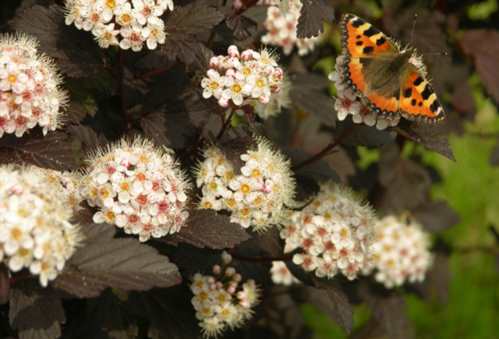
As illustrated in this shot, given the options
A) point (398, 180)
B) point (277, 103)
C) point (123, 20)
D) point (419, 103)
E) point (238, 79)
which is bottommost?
point (398, 180)

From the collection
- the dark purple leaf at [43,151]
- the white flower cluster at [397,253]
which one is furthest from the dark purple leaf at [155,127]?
the white flower cluster at [397,253]

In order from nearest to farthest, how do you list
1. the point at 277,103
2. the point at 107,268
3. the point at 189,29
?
the point at 107,268
the point at 189,29
the point at 277,103

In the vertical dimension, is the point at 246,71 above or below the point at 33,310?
above

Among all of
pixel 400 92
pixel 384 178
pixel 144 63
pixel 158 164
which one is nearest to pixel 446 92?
pixel 384 178

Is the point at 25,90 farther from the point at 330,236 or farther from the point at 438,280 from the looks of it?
the point at 438,280

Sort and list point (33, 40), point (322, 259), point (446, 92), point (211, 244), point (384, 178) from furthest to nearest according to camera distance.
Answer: point (446, 92)
point (384, 178)
point (322, 259)
point (33, 40)
point (211, 244)

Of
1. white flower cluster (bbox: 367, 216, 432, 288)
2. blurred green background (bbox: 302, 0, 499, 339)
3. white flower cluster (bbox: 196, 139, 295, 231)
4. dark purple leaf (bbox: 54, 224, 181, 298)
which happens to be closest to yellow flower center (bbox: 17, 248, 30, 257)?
dark purple leaf (bbox: 54, 224, 181, 298)

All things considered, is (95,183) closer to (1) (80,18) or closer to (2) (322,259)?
(1) (80,18)

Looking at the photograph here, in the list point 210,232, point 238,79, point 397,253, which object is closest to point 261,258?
point 210,232
